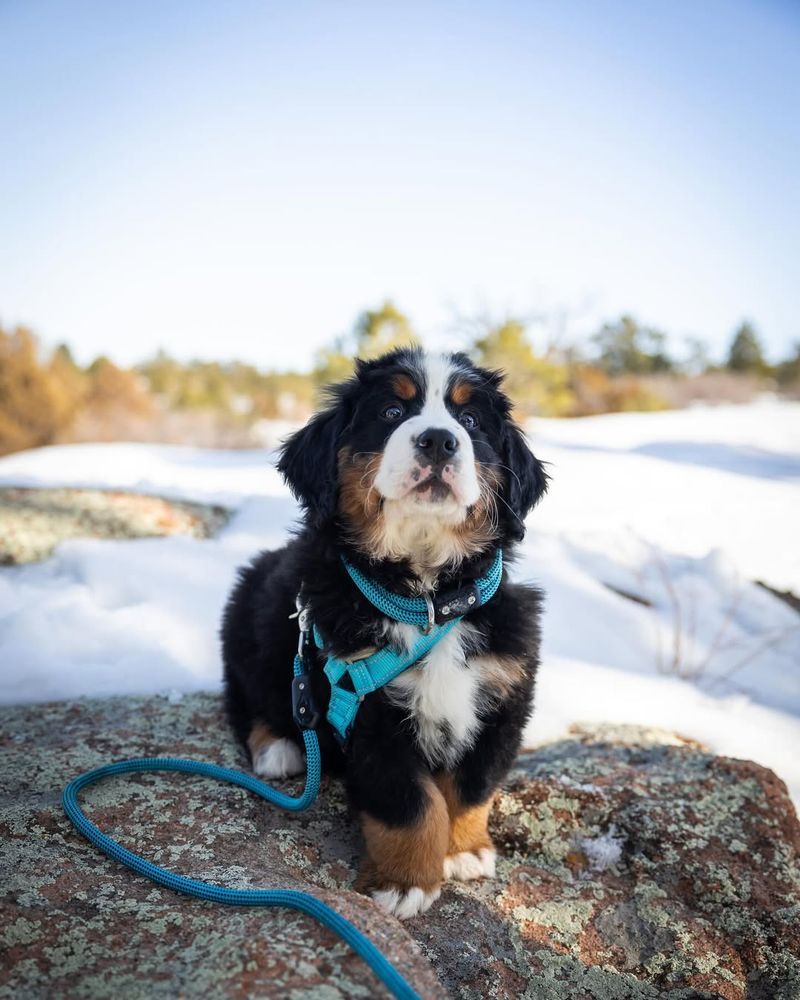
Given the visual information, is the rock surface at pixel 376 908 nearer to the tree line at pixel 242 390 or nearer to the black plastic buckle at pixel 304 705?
the black plastic buckle at pixel 304 705

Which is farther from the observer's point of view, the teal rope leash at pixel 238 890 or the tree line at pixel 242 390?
the tree line at pixel 242 390

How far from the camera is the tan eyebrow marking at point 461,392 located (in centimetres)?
229

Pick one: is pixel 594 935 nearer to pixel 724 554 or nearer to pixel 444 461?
pixel 444 461

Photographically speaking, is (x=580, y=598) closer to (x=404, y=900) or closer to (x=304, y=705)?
(x=304, y=705)

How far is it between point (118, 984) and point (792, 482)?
975 cm

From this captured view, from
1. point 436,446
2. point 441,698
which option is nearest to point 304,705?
point 441,698

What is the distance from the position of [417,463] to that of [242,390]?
35.2 metres

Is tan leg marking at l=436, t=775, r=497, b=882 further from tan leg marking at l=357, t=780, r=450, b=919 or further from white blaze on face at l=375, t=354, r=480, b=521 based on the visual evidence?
white blaze on face at l=375, t=354, r=480, b=521

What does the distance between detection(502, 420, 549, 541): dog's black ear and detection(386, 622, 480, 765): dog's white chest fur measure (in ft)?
1.58

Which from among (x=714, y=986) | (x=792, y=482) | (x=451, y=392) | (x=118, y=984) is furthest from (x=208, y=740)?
(x=792, y=482)

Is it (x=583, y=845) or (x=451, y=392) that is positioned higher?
(x=451, y=392)

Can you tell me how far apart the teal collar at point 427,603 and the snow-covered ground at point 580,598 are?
15.4 inches

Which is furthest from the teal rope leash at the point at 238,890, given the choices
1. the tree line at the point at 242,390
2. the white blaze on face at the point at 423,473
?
the tree line at the point at 242,390

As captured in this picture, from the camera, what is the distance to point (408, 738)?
201 cm
